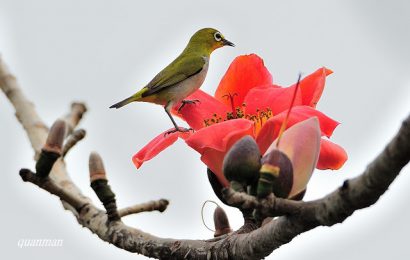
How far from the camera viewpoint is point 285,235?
1857 millimetres

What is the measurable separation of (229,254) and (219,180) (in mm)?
493

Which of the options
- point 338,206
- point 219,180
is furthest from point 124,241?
point 338,206

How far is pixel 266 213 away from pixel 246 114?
99cm

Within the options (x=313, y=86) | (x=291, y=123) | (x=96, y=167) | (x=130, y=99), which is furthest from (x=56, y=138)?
(x=130, y=99)

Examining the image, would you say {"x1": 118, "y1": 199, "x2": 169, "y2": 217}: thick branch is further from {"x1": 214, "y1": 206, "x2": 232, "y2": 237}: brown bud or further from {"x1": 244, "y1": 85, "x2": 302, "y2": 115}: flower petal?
{"x1": 244, "y1": 85, "x2": 302, "y2": 115}: flower petal

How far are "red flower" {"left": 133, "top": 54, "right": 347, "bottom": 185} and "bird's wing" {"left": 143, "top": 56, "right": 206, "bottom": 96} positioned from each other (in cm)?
164

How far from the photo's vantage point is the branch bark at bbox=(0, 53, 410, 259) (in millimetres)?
1517

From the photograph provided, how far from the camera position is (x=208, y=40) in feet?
18.8

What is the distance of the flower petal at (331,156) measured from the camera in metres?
2.50

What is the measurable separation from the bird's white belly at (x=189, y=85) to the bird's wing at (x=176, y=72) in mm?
35

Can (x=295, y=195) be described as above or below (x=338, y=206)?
below

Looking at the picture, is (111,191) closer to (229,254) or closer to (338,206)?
(229,254)

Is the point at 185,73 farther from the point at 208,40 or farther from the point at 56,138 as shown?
the point at 56,138

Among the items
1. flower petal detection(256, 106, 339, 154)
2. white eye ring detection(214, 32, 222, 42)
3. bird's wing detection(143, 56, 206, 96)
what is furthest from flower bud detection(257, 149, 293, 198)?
white eye ring detection(214, 32, 222, 42)
